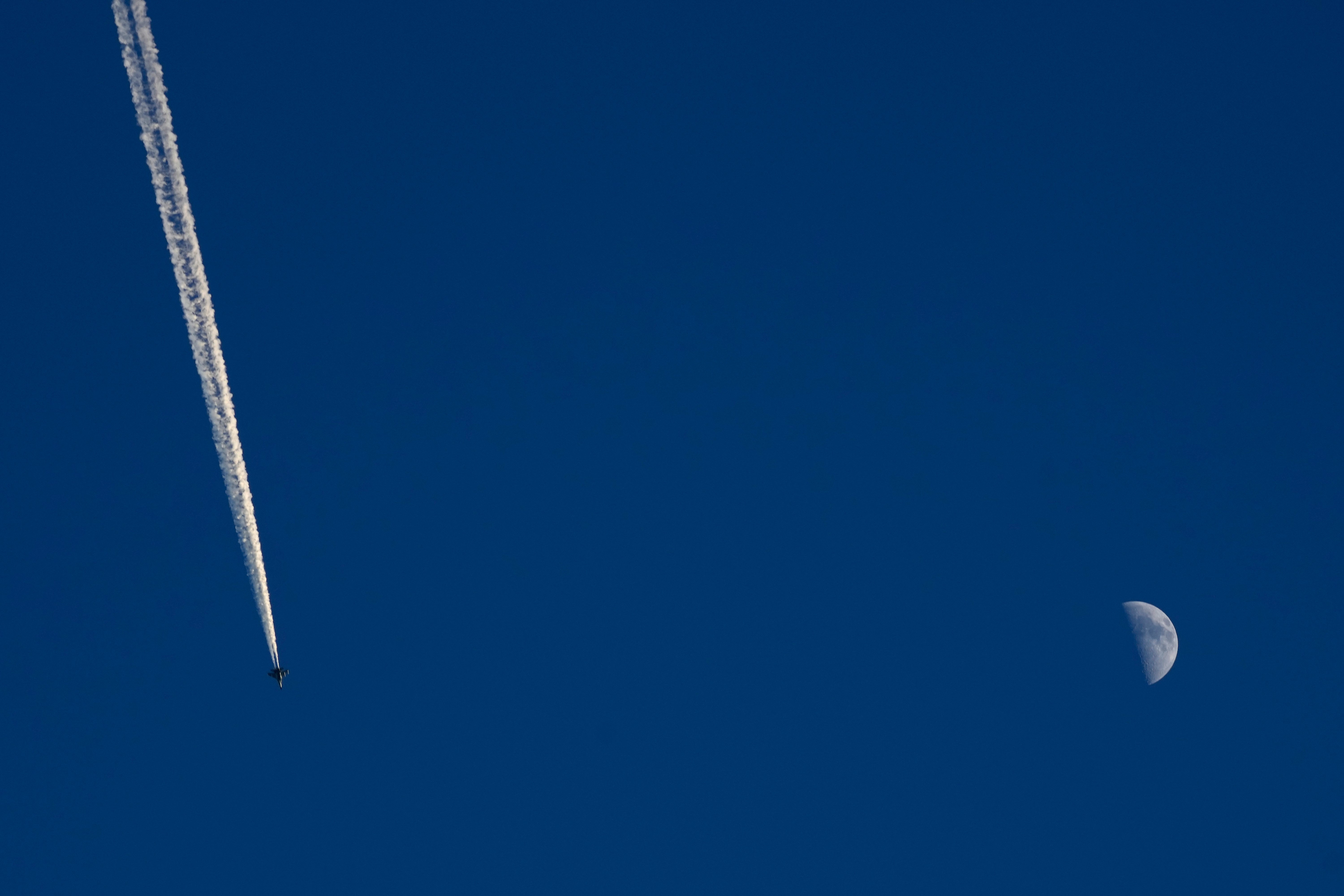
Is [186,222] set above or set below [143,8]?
below

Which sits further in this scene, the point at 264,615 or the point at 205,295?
the point at 264,615

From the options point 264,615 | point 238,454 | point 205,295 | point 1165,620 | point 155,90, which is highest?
point 155,90

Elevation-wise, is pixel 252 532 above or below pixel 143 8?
below

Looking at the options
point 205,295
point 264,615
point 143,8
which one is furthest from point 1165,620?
point 143,8

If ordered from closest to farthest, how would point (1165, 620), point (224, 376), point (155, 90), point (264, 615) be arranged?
point (155, 90) < point (224, 376) < point (264, 615) < point (1165, 620)

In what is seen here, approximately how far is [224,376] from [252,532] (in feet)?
21.5

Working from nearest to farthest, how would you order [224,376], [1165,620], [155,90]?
[155,90], [224,376], [1165,620]

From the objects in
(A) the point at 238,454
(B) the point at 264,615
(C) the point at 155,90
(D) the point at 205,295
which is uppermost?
(C) the point at 155,90

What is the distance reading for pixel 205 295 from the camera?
181 feet

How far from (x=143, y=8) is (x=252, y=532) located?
63.0 ft

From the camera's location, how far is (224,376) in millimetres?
56781

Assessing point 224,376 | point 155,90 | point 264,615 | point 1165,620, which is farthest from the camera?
point 1165,620

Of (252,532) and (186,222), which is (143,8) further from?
(252,532)

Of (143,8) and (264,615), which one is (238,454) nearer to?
(264,615)
